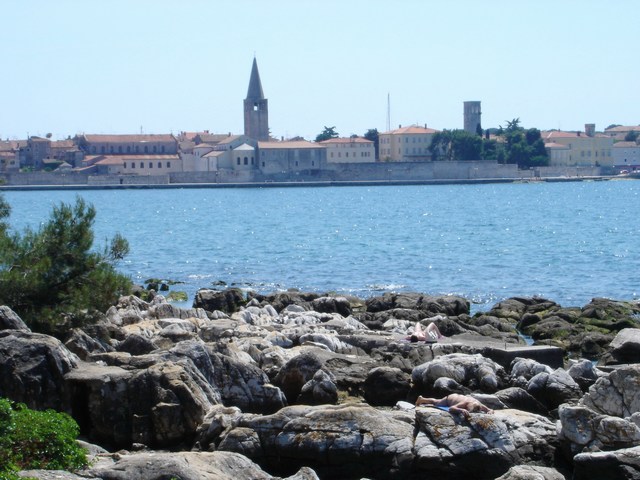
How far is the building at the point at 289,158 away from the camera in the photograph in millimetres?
98875

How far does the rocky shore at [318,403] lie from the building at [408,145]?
9467 centimetres

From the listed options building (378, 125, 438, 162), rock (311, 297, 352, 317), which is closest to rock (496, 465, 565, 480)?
rock (311, 297, 352, 317)

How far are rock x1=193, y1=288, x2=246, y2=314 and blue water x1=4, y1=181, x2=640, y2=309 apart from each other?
3.34 meters

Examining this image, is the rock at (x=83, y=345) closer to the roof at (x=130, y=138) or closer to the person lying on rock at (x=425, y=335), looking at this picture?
the person lying on rock at (x=425, y=335)

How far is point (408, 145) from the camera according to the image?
351ft

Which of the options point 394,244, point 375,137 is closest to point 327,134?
point 375,137

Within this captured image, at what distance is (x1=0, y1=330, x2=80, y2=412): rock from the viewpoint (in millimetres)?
8617

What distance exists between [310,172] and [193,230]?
5424cm

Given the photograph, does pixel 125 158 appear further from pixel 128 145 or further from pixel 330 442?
pixel 330 442

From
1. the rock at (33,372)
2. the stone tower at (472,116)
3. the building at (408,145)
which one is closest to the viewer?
the rock at (33,372)

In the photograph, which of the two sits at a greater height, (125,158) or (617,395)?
(125,158)

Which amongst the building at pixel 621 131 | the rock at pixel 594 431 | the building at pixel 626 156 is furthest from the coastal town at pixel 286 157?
the rock at pixel 594 431

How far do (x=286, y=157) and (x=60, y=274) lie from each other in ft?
287

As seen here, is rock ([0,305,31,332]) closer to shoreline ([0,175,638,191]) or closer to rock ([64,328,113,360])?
rock ([64,328,113,360])
